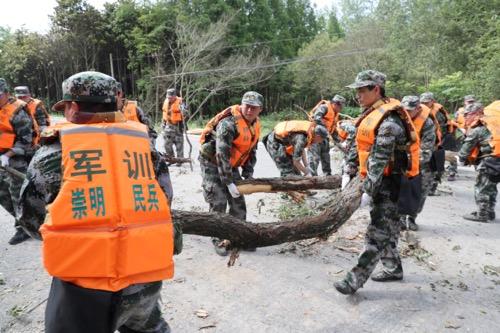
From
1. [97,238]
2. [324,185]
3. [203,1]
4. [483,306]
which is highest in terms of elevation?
[203,1]

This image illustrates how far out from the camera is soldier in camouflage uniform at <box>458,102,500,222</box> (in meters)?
6.29

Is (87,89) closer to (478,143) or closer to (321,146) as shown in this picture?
(478,143)

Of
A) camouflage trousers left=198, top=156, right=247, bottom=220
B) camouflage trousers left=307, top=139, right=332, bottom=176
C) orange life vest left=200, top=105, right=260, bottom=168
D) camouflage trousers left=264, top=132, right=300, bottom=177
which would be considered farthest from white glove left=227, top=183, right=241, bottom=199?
camouflage trousers left=307, top=139, right=332, bottom=176

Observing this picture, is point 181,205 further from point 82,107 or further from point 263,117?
point 263,117

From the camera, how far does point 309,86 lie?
32.1 metres

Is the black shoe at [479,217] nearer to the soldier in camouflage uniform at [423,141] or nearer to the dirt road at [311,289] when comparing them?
the dirt road at [311,289]

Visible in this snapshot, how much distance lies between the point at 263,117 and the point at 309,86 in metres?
4.46

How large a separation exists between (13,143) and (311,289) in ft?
13.8

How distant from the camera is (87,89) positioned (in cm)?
205

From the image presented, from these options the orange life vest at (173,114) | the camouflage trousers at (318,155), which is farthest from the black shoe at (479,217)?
the orange life vest at (173,114)

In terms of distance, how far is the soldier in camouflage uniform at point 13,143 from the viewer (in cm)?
506

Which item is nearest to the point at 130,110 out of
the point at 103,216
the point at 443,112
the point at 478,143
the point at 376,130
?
the point at 376,130

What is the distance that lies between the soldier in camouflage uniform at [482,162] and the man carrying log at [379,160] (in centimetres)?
317

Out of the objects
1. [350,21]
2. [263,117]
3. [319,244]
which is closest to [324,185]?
[319,244]
